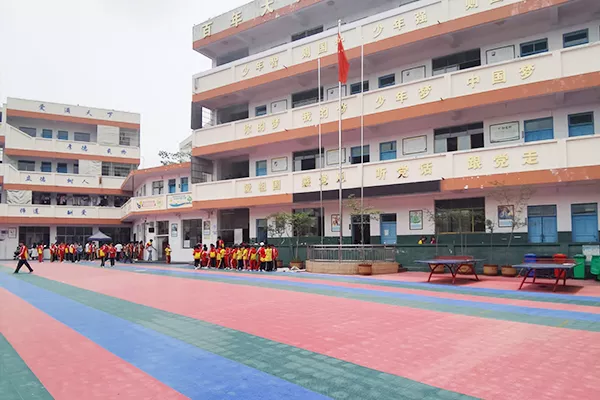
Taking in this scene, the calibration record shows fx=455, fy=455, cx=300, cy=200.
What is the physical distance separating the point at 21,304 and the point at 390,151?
56.8 feet

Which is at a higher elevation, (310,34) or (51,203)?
(310,34)

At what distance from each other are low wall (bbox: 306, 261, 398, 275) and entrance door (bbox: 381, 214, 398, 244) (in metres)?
2.84

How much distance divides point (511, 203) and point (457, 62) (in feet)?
23.9

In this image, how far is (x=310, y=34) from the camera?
91.0ft

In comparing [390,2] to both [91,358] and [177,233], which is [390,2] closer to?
[177,233]

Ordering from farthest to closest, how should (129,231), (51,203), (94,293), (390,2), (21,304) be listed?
1. (129,231)
2. (51,203)
3. (390,2)
4. (94,293)
5. (21,304)

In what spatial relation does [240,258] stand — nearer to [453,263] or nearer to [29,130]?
[453,263]

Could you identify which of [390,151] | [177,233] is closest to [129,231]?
[177,233]

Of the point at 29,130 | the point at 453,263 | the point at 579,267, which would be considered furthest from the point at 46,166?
the point at 579,267

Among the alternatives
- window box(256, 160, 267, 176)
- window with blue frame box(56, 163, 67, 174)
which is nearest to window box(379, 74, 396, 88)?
window box(256, 160, 267, 176)

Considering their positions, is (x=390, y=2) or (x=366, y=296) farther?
(x=390, y=2)

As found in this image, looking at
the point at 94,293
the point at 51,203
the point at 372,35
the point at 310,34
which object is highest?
the point at 310,34

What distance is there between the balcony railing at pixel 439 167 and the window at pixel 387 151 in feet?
5.20

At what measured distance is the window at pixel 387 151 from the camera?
76.3ft
